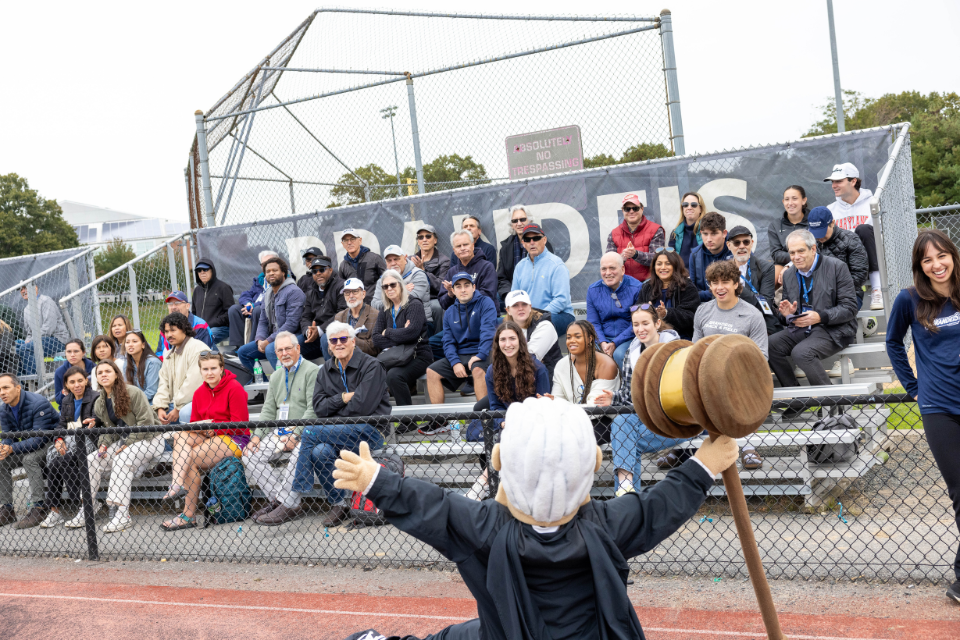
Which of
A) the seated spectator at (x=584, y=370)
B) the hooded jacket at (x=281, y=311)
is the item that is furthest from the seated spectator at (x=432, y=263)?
the seated spectator at (x=584, y=370)

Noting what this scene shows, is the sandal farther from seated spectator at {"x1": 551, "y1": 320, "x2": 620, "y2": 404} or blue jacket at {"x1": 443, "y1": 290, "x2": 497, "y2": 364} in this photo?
seated spectator at {"x1": 551, "y1": 320, "x2": 620, "y2": 404}

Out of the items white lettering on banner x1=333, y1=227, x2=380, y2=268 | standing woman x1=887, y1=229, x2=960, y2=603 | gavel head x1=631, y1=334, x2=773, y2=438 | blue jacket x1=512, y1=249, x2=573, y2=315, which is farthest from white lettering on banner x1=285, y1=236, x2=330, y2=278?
Result: gavel head x1=631, y1=334, x2=773, y2=438

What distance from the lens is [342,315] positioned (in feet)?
25.8

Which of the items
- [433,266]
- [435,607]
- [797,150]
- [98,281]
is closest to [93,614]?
[435,607]

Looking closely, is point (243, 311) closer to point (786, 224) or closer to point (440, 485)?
point (440, 485)

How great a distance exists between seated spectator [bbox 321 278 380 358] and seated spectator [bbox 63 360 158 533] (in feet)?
6.07

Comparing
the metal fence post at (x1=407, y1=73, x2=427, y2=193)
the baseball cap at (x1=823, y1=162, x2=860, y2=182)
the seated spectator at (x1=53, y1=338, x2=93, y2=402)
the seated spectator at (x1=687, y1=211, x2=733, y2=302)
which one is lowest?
the seated spectator at (x1=53, y1=338, x2=93, y2=402)

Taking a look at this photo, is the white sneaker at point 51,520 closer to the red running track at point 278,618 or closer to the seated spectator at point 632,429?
the red running track at point 278,618

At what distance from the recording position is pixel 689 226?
7.09 m

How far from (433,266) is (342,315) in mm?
1217

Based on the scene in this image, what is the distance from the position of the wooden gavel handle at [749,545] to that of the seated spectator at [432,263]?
5.95 metres

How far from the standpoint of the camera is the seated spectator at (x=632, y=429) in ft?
16.7

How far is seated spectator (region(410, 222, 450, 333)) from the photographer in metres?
8.12

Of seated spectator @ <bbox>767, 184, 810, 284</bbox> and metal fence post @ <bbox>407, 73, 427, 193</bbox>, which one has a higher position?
metal fence post @ <bbox>407, 73, 427, 193</bbox>
